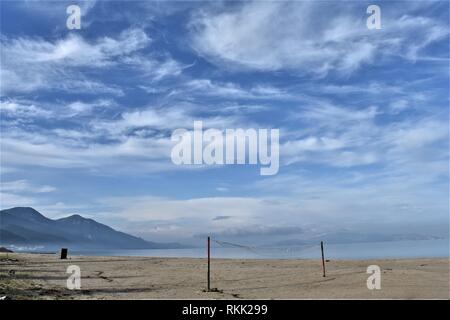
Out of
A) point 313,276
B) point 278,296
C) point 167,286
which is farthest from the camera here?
point 313,276

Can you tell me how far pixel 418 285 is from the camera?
20.8m

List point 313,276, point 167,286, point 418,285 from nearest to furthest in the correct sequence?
point 418,285 → point 167,286 → point 313,276
